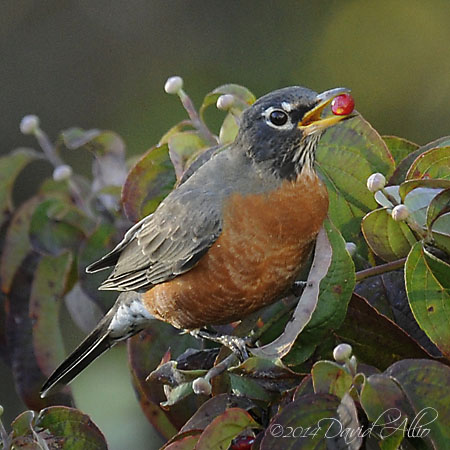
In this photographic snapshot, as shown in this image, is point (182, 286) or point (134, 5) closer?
point (182, 286)

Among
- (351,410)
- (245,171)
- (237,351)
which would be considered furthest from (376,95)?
(351,410)

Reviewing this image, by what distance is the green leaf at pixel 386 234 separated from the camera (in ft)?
5.47

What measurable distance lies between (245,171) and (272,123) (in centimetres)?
14

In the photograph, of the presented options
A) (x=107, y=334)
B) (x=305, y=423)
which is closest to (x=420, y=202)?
(x=305, y=423)

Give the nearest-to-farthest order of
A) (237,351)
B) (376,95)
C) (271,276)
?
(237,351)
(271,276)
(376,95)

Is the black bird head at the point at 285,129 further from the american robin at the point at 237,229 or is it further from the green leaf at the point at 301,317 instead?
the green leaf at the point at 301,317

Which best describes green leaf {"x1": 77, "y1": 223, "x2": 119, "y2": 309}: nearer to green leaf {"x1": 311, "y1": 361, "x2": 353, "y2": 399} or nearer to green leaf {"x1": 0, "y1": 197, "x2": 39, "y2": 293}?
green leaf {"x1": 0, "y1": 197, "x2": 39, "y2": 293}

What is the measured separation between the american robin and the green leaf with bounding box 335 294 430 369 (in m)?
0.39

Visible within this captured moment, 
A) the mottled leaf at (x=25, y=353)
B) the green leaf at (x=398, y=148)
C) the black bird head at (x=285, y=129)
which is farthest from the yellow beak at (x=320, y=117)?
the mottled leaf at (x=25, y=353)

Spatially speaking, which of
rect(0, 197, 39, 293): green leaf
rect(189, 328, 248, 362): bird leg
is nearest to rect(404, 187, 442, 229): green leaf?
rect(189, 328, 248, 362): bird leg

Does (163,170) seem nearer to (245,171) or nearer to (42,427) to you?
(245,171)

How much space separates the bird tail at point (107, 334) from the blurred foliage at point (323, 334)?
5 cm

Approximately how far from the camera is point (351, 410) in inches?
54.2

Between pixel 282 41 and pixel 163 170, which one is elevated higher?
pixel 163 170
